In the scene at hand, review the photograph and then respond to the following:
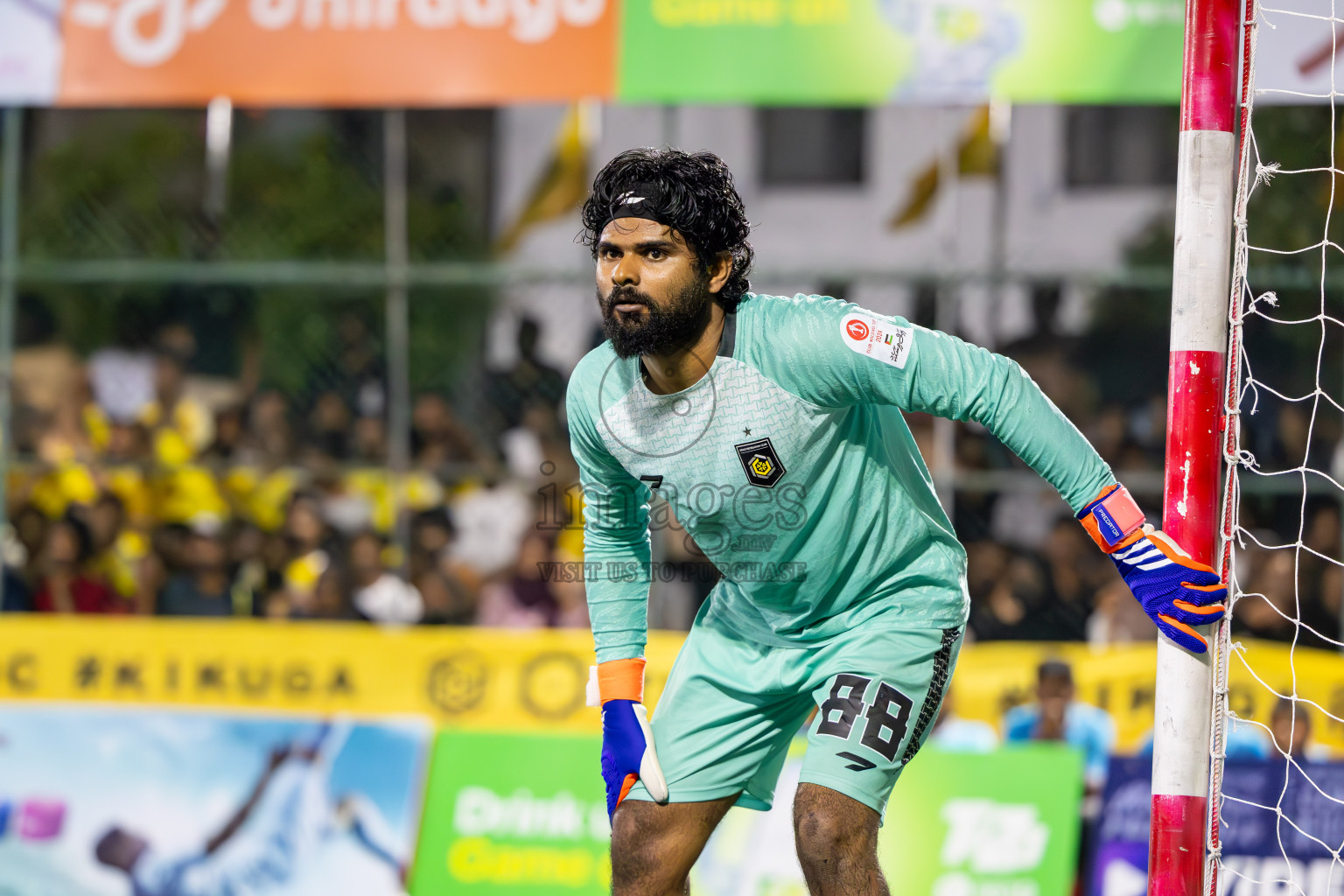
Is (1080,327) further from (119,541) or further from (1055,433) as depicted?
(1055,433)

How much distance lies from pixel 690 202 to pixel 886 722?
1281mm

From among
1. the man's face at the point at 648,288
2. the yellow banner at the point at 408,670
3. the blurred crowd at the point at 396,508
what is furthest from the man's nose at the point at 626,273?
the blurred crowd at the point at 396,508

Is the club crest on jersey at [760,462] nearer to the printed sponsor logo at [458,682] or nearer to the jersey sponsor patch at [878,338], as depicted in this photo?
the jersey sponsor patch at [878,338]

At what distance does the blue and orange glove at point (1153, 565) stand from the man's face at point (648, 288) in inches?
39.2

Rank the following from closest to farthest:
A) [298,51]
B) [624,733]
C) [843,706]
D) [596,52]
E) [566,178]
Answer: [843,706] < [624,733] < [596,52] < [298,51] < [566,178]

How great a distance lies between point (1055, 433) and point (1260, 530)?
431 cm

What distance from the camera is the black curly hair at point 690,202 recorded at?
3355mm

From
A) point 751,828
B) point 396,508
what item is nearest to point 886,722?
point 751,828

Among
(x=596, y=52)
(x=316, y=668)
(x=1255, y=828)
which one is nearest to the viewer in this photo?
(x=1255, y=828)

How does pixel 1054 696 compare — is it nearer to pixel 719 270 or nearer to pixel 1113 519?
pixel 1113 519

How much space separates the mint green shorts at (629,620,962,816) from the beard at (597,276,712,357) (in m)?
0.81

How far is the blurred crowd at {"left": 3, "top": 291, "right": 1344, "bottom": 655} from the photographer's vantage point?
7.00 metres

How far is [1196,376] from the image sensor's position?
11.0 ft

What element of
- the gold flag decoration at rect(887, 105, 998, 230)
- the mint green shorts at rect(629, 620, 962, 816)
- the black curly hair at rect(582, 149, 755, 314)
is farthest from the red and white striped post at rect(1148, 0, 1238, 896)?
the gold flag decoration at rect(887, 105, 998, 230)
